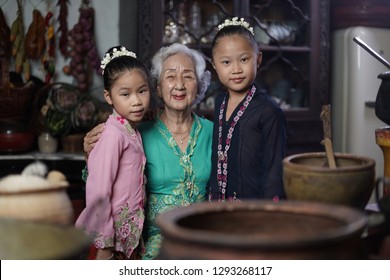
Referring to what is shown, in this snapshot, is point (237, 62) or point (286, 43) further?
point (286, 43)

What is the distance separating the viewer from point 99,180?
1754 millimetres

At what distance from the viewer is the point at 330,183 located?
1070mm

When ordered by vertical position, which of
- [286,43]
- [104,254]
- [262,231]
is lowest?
[104,254]

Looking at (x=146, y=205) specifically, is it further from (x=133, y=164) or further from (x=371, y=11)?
(x=371, y=11)

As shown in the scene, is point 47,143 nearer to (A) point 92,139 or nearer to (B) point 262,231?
(A) point 92,139

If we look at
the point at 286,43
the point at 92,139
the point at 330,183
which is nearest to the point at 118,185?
the point at 92,139

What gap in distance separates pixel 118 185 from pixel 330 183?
34.9 inches

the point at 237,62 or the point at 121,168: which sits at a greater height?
the point at 237,62

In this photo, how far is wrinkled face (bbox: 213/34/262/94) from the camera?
187 centimetres

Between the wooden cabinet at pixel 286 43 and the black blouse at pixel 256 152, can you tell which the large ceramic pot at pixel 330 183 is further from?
the wooden cabinet at pixel 286 43

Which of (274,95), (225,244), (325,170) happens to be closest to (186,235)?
(225,244)

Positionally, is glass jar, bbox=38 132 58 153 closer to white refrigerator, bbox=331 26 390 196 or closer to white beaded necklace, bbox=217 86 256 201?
white beaded necklace, bbox=217 86 256 201

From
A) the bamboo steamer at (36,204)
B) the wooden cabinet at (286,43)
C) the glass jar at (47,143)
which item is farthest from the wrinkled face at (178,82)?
the wooden cabinet at (286,43)

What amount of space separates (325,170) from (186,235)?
0.43m
